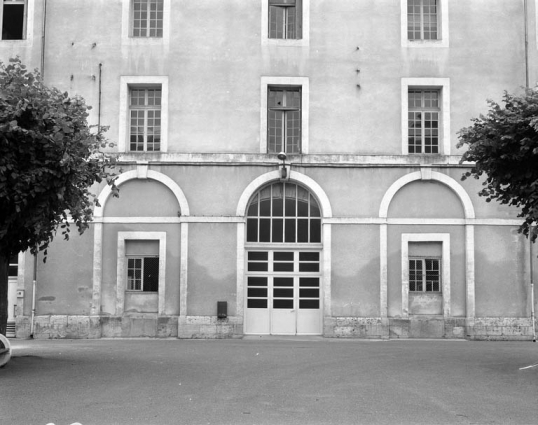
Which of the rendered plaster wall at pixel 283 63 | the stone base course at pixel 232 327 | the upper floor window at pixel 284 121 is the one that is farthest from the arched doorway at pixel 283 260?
the rendered plaster wall at pixel 283 63

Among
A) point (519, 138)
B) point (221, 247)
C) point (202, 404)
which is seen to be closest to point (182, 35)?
point (221, 247)

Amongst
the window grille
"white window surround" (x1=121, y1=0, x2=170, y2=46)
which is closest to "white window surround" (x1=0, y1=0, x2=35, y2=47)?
"white window surround" (x1=121, y1=0, x2=170, y2=46)

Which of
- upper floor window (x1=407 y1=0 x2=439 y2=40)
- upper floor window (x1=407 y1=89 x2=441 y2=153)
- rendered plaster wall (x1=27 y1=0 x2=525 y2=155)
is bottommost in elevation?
upper floor window (x1=407 y1=89 x2=441 y2=153)

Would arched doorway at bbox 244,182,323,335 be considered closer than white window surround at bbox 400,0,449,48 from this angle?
Yes

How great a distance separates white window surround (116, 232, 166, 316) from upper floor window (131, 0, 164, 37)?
6.48 metres

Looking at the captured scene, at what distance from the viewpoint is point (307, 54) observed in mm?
24797

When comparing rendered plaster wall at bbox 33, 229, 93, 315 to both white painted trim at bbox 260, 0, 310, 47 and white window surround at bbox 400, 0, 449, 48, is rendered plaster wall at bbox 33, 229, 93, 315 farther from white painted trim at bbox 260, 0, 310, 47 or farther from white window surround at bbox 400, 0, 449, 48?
white window surround at bbox 400, 0, 449, 48

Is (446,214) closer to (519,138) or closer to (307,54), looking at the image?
(307,54)

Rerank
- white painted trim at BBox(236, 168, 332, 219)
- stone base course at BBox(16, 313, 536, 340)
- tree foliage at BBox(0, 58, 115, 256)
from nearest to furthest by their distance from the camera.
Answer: tree foliage at BBox(0, 58, 115, 256)
stone base course at BBox(16, 313, 536, 340)
white painted trim at BBox(236, 168, 332, 219)

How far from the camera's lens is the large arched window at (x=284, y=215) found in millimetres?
24766

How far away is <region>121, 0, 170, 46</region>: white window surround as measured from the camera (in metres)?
24.9

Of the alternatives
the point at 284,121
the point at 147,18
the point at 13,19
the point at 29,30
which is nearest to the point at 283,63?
the point at 284,121

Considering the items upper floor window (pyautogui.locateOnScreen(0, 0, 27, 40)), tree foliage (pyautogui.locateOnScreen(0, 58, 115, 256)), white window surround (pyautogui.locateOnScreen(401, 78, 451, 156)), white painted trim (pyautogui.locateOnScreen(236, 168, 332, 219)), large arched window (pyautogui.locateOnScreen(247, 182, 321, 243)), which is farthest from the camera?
upper floor window (pyautogui.locateOnScreen(0, 0, 27, 40))

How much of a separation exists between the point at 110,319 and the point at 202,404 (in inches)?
502
